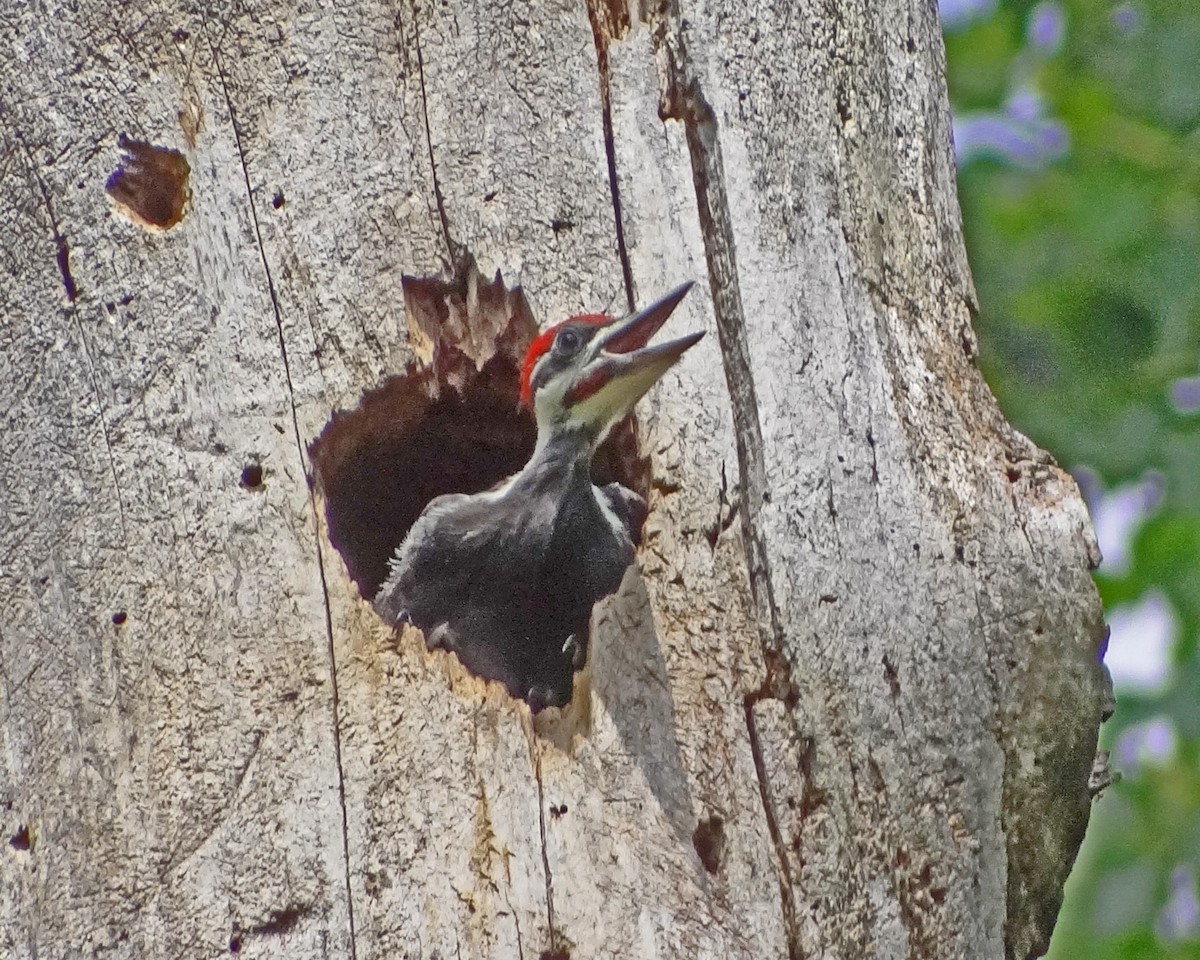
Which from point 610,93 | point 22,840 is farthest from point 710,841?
point 610,93

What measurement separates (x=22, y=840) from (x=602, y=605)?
3.21 feet

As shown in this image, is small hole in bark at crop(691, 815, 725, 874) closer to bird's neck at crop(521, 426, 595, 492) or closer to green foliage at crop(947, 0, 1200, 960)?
bird's neck at crop(521, 426, 595, 492)

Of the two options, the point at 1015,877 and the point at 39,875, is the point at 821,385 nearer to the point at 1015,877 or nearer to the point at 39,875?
the point at 1015,877

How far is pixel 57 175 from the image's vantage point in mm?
2768

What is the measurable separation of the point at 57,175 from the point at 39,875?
A: 1.19 metres

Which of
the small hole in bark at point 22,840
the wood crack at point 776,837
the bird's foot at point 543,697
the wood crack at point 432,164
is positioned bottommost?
the wood crack at point 776,837

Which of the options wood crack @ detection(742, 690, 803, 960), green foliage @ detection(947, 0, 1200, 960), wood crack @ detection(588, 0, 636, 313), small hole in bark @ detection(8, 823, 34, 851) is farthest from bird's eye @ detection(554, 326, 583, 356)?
green foliage @ detection(947, 0, 1200, 960)

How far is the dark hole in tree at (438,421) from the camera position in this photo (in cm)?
276

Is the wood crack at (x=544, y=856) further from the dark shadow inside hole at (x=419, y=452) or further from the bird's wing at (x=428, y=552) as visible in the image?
the bird's wing at (x=428, y=552)

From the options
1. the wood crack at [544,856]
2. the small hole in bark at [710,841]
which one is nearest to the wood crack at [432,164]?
the wood crack at [544,856]

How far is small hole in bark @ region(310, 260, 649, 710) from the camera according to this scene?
2754 millimetres

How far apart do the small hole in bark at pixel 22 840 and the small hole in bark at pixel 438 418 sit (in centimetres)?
66

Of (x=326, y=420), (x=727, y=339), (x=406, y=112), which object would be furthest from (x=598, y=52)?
(x=326, y=420)

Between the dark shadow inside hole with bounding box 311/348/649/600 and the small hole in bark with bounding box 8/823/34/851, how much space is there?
0.66 meters
